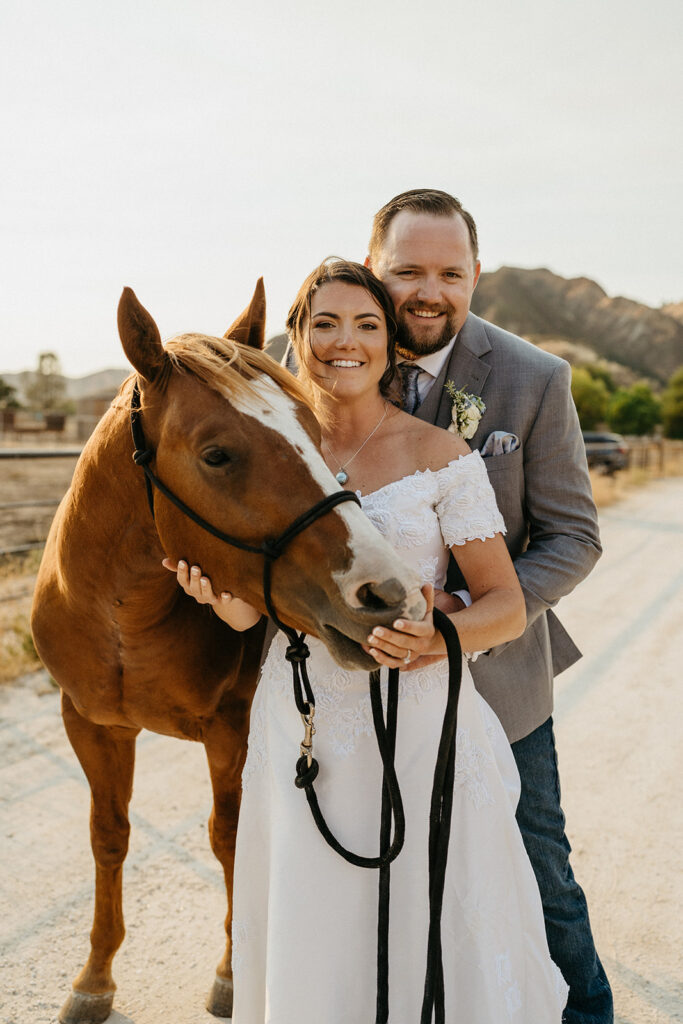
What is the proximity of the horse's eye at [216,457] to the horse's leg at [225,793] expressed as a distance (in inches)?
41.2

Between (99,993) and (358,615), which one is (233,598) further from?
(99,993)

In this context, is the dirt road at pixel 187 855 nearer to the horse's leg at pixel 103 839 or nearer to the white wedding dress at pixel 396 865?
the horse's leg at pixel 103 839

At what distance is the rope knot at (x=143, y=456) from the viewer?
1.78 m

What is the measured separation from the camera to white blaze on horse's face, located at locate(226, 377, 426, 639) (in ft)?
4.62

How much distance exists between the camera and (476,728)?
1.83 meters

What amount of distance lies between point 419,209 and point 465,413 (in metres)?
0.71

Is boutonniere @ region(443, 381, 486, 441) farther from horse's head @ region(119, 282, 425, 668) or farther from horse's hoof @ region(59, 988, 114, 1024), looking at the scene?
horse's hoof @ region(59, 988, 114, 1024)

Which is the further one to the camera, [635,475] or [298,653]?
[635,475]

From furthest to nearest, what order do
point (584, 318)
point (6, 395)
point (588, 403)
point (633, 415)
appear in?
1. point (584, 318)
2. point (6, 395)
3. point (633, 415)
4. point (588, 403)

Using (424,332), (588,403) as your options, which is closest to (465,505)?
(424,332)

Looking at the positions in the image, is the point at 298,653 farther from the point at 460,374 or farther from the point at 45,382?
the point at 45,382

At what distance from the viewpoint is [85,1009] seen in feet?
7.69

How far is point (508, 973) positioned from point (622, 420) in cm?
4127

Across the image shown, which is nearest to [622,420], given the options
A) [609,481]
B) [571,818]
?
[609,481]
